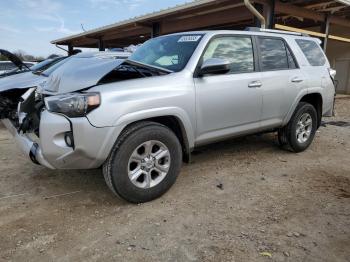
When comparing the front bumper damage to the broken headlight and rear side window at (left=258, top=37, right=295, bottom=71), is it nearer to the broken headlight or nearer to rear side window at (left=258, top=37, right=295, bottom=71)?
the broken headlight

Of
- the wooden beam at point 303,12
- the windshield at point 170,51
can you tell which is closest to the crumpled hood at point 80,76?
the windshield at point 170,51

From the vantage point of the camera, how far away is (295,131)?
5051 mm

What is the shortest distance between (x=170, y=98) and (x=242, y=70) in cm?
Result: 130

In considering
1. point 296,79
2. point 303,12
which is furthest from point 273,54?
point 303,12

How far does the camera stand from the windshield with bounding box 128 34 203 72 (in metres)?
3.79

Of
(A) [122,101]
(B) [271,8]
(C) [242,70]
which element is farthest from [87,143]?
(B) [271,8]

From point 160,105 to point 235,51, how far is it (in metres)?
1.47

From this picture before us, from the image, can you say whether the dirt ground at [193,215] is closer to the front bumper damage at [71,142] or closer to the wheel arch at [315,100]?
the front bumper damage at [71,142]

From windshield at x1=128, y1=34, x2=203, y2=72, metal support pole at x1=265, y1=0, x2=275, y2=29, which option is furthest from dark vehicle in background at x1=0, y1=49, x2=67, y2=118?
metal support pole at x1=265, y1=0, x2=275, y2=29

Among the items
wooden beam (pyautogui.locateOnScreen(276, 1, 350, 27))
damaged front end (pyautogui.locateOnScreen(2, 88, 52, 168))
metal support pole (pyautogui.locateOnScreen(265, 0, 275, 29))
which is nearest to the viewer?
damaged front end (pyautogui.locateOnScreen(2, 88, 52, 168))

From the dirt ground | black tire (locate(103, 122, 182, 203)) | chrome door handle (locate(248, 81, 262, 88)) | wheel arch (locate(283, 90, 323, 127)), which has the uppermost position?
chrome door handle (locate(248, 81, 262, 88))

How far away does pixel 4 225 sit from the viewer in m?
2.98

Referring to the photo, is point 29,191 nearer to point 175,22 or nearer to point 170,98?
point 170,98

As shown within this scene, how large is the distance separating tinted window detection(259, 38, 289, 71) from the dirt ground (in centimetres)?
140
